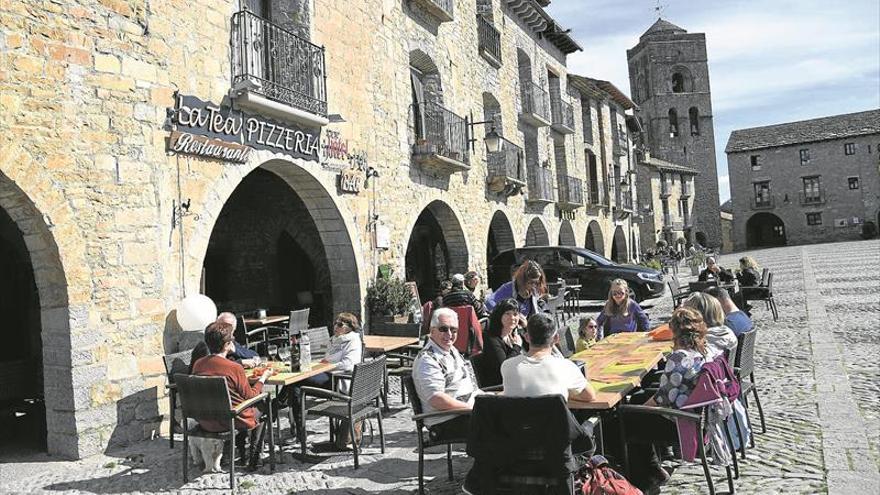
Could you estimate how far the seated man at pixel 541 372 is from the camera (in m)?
3.66

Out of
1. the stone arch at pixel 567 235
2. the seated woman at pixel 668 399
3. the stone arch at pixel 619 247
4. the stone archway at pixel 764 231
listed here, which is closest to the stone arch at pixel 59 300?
the seated woman at pixel 668 399

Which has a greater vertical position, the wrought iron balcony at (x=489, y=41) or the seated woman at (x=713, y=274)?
the wrought iron balcony at (x=489, y=41)

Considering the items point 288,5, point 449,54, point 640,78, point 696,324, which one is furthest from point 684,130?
point 696,324

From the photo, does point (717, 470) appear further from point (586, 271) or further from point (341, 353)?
point (586, 271)

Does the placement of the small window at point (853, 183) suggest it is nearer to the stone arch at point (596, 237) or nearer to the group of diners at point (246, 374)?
the stone arch at point (596, 237)

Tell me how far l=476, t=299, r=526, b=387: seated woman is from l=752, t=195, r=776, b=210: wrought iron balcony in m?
52.3

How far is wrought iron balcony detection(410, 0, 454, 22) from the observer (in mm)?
12547

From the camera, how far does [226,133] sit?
7.53m

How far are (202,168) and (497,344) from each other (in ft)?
13.5

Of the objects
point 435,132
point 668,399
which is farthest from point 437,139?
point 668,399

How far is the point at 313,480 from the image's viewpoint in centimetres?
482

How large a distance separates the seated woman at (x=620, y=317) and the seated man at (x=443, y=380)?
278 centimetres

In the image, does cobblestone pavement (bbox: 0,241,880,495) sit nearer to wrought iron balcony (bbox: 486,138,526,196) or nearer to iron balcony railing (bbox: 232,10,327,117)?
iron balcony railing (bbox: 232,10,327,117)

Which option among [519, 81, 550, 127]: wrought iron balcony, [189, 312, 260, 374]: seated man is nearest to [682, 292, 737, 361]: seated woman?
[189, 312, 260, 374]: seated man
